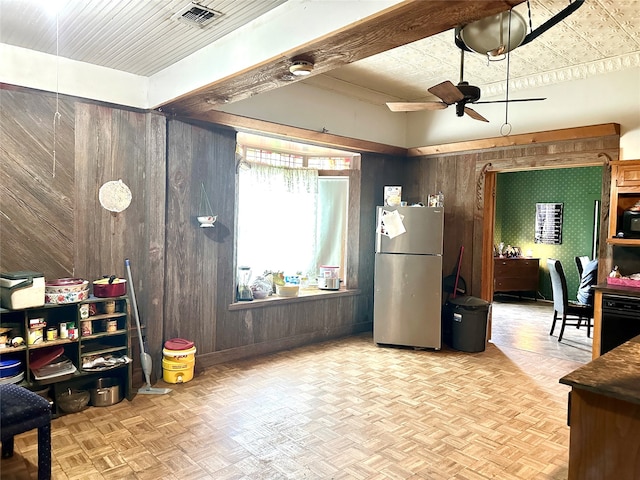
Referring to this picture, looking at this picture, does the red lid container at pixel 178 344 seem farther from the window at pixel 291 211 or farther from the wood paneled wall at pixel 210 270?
the window at pixel 291 211

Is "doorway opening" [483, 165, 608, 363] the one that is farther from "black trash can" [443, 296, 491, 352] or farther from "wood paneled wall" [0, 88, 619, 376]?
"wood paneled wall" [0, 88, 619, 376]

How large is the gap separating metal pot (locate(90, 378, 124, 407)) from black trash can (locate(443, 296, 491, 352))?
3.34m

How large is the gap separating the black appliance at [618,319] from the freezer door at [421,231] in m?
1.57

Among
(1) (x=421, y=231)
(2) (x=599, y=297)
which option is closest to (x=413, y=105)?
(1) (x=421, y=231)

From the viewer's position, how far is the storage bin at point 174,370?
366cm

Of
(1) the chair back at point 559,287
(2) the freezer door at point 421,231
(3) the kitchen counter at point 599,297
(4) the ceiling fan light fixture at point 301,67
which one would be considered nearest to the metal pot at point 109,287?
(4) the ceiling fan light fixture at point 301,67

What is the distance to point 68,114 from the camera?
330 cm

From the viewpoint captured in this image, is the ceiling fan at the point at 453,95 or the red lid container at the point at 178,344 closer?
the ceiling fan at the point at 453,95

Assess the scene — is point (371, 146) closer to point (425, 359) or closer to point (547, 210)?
point (425, 359)

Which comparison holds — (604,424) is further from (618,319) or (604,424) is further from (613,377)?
(618,319)

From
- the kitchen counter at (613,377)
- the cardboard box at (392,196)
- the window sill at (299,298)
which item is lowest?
the window sill at (299,298)

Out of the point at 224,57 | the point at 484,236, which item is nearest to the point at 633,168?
the point at 484,236

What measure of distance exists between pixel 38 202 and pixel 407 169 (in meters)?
4.15

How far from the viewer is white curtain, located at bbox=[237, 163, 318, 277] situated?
4652 millimetres
